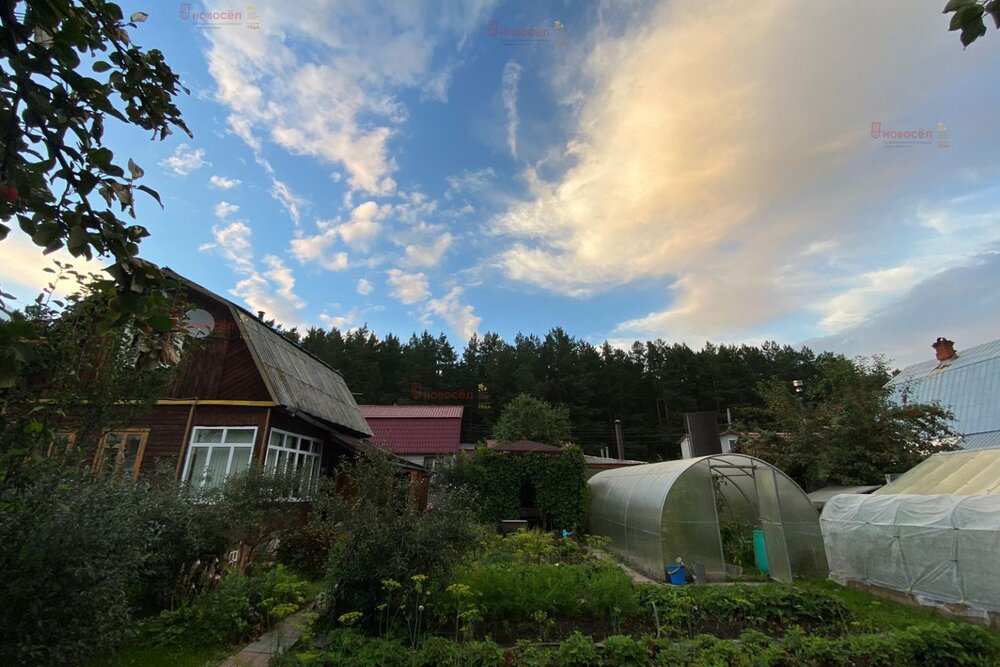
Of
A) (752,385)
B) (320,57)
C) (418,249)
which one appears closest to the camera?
(320,57)

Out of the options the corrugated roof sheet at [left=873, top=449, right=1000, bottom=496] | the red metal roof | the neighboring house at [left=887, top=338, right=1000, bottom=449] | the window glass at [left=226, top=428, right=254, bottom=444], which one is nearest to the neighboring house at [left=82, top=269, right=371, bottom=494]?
the window glass at [left=226, top=428, right=254, bottom=444]

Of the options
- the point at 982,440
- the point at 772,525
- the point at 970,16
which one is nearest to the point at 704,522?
the point at 772,525

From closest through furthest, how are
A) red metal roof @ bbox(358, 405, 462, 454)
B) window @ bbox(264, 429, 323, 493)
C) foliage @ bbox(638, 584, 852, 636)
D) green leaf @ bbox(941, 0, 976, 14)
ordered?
green leaf @ bbox(941, 0, 976, 14), foliage @ bbox(638, 584, 852, 636), window @ bbox(264, 429, 323, 493), red metal roof @ bbox(358, 405, 462, 454)

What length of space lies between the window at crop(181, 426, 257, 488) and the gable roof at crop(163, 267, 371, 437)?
1212mm

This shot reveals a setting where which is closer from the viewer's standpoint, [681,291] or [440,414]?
[681,291]

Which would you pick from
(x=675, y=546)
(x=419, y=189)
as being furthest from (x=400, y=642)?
(x=419, y=189)

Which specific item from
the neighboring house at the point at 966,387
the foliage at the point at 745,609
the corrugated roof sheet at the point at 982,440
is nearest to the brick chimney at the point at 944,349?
the neighboring house at the point at 966,387

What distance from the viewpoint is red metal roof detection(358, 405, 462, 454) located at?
27703 millimetres

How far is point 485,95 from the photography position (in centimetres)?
928

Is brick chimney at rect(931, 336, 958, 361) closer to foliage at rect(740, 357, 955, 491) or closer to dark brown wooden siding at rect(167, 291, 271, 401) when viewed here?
foliage at rect(740, 357, 955, 491)

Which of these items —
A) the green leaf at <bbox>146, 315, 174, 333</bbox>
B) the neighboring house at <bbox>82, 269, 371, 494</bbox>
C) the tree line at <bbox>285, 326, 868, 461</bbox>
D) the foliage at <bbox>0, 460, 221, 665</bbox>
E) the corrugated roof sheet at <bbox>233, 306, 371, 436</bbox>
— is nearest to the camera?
the green leaf at <bbox>146, 315, 174, 333</bbox>

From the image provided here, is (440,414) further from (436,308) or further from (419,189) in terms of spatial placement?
(419,189)

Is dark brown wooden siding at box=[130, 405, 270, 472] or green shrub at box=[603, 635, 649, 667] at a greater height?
dark brown wooden siding at box=[130, 405, 270, 472]

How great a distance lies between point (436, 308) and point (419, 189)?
1502 cm
